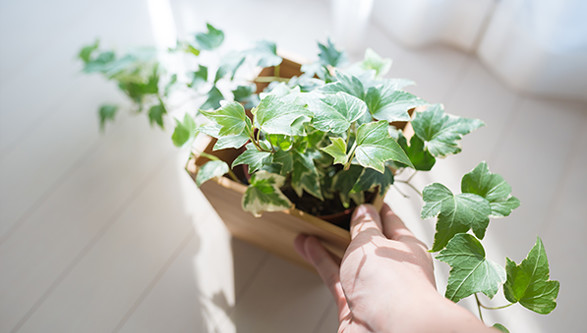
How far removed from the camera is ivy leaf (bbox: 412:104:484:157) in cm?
63

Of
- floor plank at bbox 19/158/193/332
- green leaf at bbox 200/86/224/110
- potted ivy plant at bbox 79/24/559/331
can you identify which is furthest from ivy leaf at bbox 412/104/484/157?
floor plank at bbox 19/158/193/332

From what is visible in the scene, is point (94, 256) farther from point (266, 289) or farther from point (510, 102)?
point (510, 102)

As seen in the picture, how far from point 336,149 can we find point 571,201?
1.01m

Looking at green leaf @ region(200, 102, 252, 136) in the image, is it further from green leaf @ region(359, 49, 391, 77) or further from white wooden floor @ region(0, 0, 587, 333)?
white wooden floor @ region(0, 0, 587, 333)

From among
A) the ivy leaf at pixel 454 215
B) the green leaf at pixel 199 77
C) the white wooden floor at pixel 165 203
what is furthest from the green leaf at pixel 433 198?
the white wooden floor at pixel 165 203

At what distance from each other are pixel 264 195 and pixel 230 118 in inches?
6.6

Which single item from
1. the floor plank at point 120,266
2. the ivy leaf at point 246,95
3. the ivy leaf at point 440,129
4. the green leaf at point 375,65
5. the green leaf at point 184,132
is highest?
the green leaf at point 375,65

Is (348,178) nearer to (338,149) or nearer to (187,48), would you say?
(338,149)

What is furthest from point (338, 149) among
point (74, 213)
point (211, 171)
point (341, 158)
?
A: point (74, 213)

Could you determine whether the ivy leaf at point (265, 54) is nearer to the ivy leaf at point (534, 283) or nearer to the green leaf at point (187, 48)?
the green leaf at point (187, 48)

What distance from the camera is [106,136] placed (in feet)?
4.49

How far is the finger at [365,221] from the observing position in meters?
0.65

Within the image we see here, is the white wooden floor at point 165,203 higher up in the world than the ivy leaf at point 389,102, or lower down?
lower down

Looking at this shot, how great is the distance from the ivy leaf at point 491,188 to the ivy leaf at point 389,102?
0.13 meters
